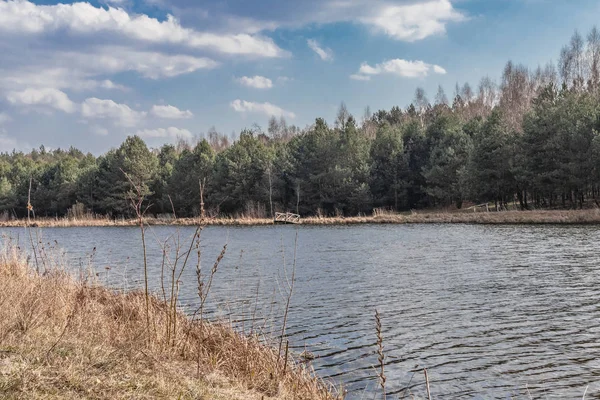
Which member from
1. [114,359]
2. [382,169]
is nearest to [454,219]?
[382,169]

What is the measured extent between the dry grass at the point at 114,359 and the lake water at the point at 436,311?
974 mm

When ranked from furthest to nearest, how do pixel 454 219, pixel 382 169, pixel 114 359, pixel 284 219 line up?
pixel 382 169, pixel 284 219, pixel 454 219, pixel 114 359

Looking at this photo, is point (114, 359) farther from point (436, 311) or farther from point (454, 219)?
point (454, 219)

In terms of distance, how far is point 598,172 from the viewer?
42969mm

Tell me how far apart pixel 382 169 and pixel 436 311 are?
51309 mm

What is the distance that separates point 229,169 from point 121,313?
57859 mm

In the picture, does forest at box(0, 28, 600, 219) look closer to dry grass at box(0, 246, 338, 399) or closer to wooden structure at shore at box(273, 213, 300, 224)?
wooden structure at shore at box(273, 213, 300, 224)

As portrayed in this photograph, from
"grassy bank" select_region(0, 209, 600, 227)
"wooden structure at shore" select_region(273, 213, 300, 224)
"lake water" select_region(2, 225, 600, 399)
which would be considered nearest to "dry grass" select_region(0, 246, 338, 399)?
"lake water" select_region(2, 225, 600, 399)

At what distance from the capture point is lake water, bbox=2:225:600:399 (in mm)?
8031

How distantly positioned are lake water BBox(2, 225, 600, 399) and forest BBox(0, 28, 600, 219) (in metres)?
23.0

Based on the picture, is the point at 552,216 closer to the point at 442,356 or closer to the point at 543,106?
the point at 543,106

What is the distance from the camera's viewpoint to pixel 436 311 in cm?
1240

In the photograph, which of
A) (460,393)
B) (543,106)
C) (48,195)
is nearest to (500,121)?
(543,106)

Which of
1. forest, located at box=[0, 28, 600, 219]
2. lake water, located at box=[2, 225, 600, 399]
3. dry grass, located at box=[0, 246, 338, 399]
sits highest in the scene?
forest, located at box=[0, 28, 600, 219]
